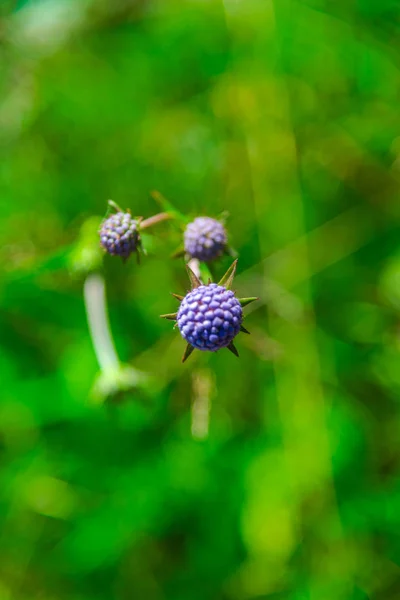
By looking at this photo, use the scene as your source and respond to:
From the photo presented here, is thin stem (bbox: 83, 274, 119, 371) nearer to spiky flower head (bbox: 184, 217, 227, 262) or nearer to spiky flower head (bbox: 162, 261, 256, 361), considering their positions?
spiky flower head (bbox: 184, 217, 227, 262)

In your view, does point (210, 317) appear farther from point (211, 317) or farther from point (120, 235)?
point (120, 235)

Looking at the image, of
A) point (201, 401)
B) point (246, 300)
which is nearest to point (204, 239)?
point (246, 300)

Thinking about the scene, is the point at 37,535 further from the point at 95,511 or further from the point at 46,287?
the point at 46,287

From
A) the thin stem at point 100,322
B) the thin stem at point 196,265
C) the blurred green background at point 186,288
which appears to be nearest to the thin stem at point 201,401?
the blurred green background at point 186,288

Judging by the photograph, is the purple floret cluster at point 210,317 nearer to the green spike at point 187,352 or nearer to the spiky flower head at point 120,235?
the green spike at point 187,352

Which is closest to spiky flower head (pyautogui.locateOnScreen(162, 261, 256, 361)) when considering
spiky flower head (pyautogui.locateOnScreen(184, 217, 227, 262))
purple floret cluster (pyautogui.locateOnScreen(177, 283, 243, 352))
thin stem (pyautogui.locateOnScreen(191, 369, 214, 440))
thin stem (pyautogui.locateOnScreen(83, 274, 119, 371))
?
purple floret cluster (pyautogui.locateOnScreen(177, 283, 243, 352))

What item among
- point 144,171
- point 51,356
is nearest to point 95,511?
point 51,356
